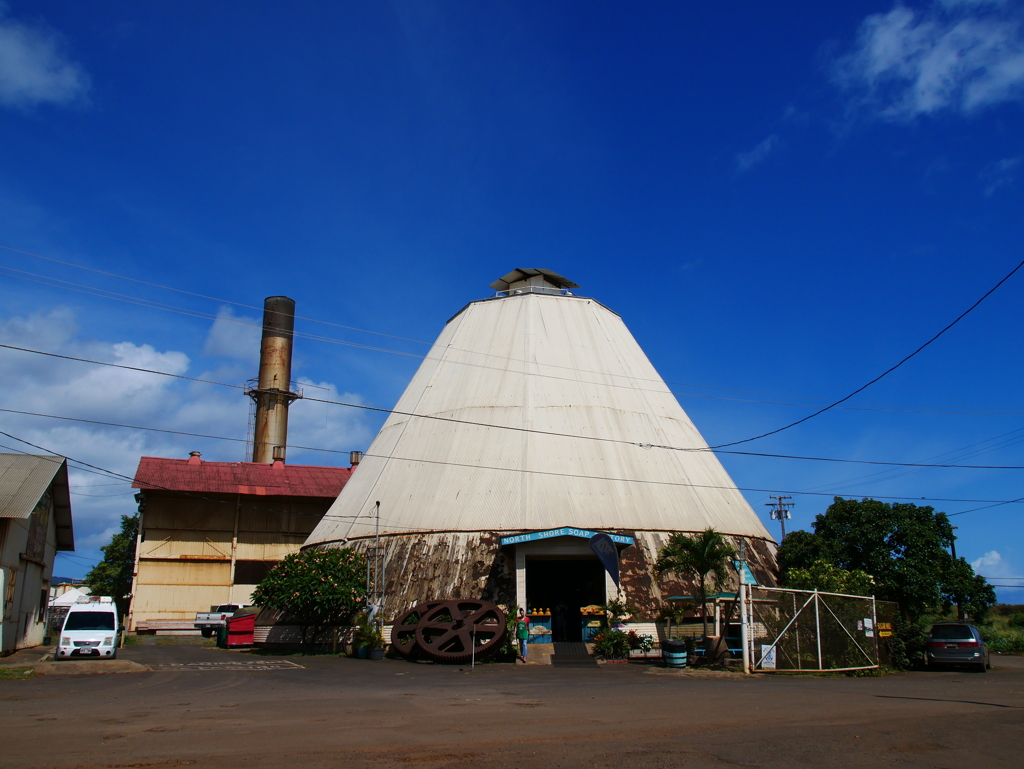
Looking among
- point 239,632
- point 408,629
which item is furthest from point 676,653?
point 239,632

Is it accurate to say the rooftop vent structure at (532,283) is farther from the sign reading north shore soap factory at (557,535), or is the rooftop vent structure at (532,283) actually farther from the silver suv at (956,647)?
the silver suv at (956,647)

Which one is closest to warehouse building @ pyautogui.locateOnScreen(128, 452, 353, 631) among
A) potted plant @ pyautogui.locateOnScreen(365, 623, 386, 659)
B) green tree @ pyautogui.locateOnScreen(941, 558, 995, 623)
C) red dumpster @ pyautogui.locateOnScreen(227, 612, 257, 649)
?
red dumpster @ pyautogui.locateOnScreen(227, 612, 257, 649)

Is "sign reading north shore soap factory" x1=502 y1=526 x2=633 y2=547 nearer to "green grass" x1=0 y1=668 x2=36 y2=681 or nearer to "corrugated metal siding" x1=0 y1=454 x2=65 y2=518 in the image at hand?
"green grass" x1=0 y1=668 x2=36 y2=681

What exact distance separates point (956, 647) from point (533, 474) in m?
14.4

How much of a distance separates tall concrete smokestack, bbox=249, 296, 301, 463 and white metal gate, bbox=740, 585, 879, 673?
130 feet

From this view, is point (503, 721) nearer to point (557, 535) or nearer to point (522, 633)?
point (522, 633)

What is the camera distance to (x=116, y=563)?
197 feet


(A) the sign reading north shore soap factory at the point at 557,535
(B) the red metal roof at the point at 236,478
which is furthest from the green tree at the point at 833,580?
(B) the red metal roof at the point at 236,478

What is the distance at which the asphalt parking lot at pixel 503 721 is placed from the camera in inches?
327

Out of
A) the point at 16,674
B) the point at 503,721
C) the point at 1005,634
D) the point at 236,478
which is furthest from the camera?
the point at 236,478

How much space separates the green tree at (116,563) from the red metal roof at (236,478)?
45.1 ft

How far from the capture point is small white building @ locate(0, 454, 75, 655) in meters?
26.3

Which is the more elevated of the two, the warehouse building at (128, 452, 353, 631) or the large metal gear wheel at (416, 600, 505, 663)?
the warehouse building at (128, 452, 353, 631)

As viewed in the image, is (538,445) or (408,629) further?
(538,445)
